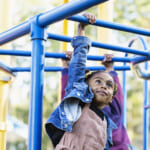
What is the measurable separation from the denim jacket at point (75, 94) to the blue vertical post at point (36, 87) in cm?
20

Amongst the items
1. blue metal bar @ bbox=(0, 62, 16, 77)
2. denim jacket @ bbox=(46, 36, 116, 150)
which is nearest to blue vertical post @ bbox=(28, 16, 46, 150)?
denim jacket @ bbox=(46, 36, 116, 150)

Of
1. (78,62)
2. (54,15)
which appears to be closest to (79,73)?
(78,62)

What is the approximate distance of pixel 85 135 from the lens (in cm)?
174

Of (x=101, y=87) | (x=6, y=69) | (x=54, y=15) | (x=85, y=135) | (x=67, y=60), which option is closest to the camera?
(x=54, y=15)

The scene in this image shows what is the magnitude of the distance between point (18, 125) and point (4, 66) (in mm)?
5332

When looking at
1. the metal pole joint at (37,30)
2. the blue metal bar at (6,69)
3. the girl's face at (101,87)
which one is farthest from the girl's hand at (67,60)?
the metal pole joint at (37,30)

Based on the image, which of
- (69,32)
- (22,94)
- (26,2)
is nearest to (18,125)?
(22,94)

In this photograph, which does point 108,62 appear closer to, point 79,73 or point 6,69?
point 6,69

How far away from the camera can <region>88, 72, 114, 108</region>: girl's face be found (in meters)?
1.85

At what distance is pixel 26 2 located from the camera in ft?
32.6

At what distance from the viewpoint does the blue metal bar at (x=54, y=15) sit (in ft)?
4.56

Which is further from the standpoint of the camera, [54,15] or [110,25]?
[110,25]

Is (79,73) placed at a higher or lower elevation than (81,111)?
higher

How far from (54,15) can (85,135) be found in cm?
52
